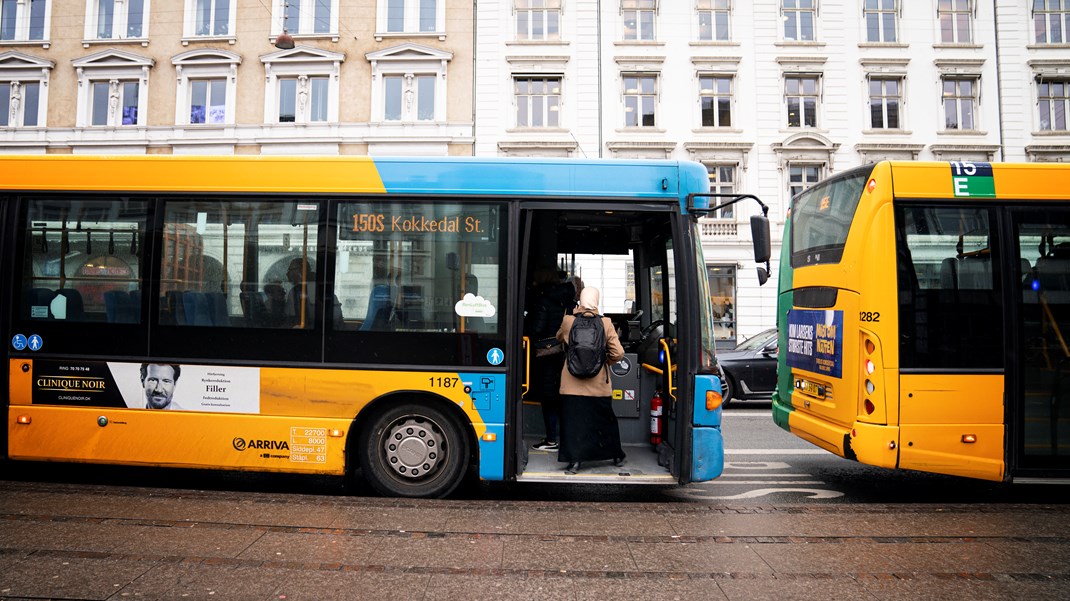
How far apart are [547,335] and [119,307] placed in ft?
12.6

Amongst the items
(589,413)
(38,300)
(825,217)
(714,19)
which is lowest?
(589,413)

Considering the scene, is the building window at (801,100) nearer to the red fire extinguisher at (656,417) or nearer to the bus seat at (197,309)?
the red fire extinguisher at (656,417)

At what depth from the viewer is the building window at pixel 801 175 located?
2603 centimetres

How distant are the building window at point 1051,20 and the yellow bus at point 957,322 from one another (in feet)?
84.7

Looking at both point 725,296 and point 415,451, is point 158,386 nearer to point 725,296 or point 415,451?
point 415,451

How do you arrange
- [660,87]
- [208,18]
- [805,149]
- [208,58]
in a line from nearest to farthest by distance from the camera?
[805,149], [660,87], [208,58], [208,18]

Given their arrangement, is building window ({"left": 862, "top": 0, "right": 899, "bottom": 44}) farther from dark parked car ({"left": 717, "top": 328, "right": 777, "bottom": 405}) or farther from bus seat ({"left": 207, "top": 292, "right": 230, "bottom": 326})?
bus seat ({"left": 207, "top": 292, "right": 230, "bottom": 326})

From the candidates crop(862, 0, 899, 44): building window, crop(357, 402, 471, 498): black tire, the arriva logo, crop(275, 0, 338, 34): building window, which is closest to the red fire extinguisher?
crop(357, 402, 471, 498): black tire

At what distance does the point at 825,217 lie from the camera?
714 cm

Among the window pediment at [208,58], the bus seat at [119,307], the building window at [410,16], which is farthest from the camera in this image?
the window pediment at [208,58]

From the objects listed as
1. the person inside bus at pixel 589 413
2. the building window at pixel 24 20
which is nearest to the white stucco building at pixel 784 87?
the building window at pixel 24 20

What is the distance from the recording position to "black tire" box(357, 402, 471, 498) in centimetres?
610

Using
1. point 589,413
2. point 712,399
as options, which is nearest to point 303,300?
point 589,413

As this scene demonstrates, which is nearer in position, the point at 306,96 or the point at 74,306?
the point at 74,306
